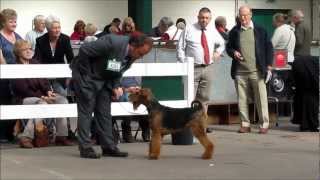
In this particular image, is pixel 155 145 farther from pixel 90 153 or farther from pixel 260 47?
pixel 260 47

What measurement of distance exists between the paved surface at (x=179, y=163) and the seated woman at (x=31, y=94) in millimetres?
292

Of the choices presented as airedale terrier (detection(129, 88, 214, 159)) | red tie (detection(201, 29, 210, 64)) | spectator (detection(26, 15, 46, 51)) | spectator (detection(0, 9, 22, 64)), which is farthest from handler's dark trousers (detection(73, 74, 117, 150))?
spectator (detection(26, 15, 46, 51))

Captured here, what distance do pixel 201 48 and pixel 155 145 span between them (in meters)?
3.34

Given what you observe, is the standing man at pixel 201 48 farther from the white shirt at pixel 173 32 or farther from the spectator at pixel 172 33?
the white shirt at pixel 173 32

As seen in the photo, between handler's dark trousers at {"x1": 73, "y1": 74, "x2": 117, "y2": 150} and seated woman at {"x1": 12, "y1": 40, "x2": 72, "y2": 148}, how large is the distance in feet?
3.61

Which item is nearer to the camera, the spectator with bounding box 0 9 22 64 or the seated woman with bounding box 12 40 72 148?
the seated woman with bounding box 12 40 72 148

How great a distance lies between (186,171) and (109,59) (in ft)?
5.41

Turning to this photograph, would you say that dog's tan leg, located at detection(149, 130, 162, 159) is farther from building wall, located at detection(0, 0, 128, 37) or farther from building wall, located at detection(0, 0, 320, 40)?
building wall, located at detection(0, 0, 320, 40)

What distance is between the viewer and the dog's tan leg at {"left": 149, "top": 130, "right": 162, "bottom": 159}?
9250 mm

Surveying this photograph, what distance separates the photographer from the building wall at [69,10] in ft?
71.3

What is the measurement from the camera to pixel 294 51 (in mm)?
15336

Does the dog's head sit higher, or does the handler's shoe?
the dog's head

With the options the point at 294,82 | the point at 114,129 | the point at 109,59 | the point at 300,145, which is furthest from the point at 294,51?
the point at 109,59

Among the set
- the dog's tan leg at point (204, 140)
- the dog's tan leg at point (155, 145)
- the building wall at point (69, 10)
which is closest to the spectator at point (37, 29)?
the dog's tan leg at point (155, 145)
